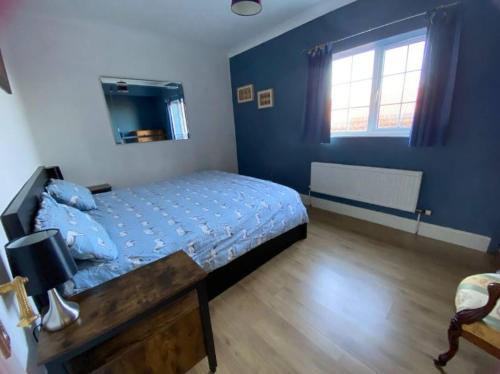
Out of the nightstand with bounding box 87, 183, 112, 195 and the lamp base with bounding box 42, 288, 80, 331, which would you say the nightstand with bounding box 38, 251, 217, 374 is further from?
the nightstand with bounding box 87, 183, 112, 195


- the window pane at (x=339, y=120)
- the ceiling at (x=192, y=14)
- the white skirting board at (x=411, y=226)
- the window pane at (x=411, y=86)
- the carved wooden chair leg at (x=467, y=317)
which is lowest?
the white skirting board at (x=411, y=226)

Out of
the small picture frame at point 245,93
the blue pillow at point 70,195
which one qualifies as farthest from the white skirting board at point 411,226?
the blue pillow at point 70,195

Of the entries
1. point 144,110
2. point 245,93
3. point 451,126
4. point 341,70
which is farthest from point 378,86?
point 144,110

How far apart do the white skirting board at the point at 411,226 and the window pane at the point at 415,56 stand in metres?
1.59

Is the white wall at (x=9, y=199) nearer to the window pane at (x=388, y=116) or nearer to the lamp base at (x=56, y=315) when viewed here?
the lamp base at (x=56, y=315)

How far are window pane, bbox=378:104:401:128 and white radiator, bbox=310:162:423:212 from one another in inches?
20.3

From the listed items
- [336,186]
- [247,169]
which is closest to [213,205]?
[336,186]

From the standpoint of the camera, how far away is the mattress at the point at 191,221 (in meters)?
1.32

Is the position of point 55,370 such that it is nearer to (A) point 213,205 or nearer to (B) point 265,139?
(A) point 213,205

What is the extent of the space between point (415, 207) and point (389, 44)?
1.73 m

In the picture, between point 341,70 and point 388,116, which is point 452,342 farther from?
point 341,70

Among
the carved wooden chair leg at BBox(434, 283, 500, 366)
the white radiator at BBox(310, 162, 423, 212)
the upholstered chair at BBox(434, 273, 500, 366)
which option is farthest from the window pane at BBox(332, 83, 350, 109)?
the carved wooden chair leg at BBox(434, 283, 500, 366)

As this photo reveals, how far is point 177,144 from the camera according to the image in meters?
3.58

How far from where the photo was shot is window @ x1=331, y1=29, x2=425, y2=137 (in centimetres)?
220
